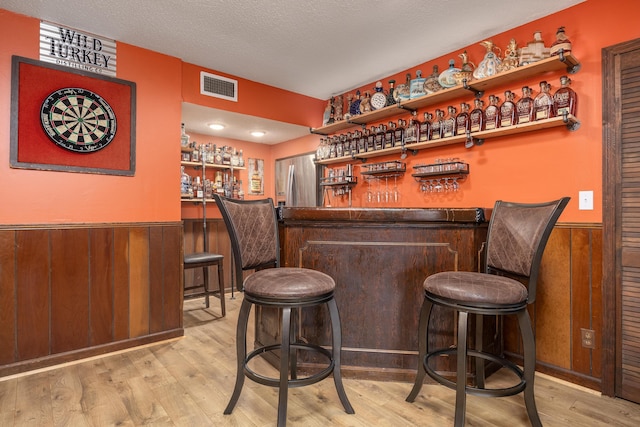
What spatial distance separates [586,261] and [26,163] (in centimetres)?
392

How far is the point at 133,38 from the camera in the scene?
2912 mm

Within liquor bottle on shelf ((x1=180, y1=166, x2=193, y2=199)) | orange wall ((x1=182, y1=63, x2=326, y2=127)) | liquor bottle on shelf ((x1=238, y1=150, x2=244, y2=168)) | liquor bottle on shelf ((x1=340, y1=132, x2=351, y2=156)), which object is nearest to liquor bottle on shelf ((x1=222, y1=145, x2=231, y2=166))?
liquor bottle on shelf ((x1=238, y1=150, x2=244, y2=168))

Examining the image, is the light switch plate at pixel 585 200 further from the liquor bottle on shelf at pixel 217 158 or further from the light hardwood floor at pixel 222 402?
the liquor bottle on shelf at pixel 217 158

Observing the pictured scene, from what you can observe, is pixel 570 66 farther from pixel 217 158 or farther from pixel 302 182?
pixel 217 158

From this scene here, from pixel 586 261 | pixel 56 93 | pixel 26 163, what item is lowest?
pixel 586 261

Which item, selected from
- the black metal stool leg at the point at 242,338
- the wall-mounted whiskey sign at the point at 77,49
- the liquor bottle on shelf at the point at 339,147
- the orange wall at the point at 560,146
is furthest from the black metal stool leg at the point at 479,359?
the wall-mounted whiskey sign at the point at 77,49

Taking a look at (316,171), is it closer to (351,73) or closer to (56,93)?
(351,73)

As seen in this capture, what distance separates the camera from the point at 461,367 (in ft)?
5.05

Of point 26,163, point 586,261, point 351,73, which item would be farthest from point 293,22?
point 586,261

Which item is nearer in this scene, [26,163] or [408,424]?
[408,424]

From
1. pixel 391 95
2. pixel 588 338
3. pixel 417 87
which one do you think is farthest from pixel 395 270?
pixel 391 95

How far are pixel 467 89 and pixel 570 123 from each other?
2.70 feet

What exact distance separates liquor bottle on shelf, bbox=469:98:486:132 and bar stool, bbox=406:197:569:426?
123cm

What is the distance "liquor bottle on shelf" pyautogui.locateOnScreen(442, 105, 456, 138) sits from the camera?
3125 millimetres
